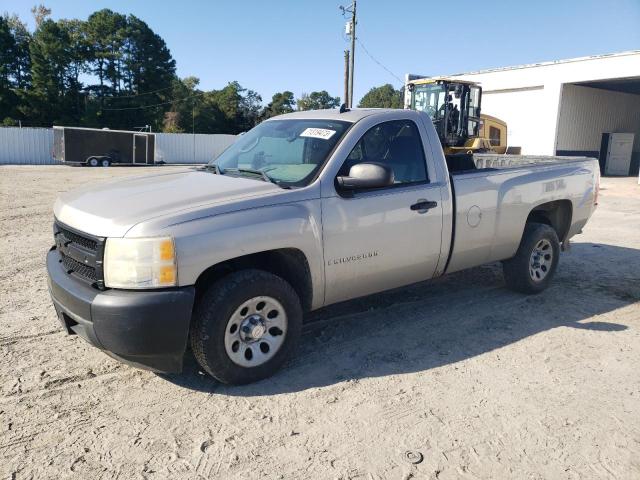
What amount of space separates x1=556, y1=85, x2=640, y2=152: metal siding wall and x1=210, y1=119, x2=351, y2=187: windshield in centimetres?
2600

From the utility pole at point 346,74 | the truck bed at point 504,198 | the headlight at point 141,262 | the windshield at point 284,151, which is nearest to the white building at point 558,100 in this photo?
the utility pole at point 346,74

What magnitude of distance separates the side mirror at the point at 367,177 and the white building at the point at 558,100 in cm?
2446

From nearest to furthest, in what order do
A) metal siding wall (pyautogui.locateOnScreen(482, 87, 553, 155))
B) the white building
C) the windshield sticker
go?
the windshield sticker
the white building
metal siding wall (pyautogui.locateOnScreen(482, 87, 553, 155))

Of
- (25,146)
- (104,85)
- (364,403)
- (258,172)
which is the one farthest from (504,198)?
(104,85)

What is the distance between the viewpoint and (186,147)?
130ft

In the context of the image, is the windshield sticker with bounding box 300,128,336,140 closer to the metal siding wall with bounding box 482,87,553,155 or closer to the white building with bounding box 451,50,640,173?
the white building with bounding box 451,50,640,173

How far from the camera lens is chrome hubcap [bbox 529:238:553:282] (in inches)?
224

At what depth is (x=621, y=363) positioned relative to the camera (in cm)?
411

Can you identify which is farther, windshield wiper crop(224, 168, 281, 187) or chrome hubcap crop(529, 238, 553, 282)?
chrome hubcap crop(529, 238, 553, 282)

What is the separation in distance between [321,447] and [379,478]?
41cm

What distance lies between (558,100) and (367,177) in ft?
85.8

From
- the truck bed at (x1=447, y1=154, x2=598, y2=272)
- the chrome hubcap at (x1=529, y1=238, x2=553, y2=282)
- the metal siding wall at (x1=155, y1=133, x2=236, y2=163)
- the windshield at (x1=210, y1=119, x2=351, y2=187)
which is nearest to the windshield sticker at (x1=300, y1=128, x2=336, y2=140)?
the windshield at (x1=210, y1=119, x2=351, y2=187)

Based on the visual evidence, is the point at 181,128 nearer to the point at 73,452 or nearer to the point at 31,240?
the point at 31,240

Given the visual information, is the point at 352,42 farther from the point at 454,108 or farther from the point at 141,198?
the point at 141,198
